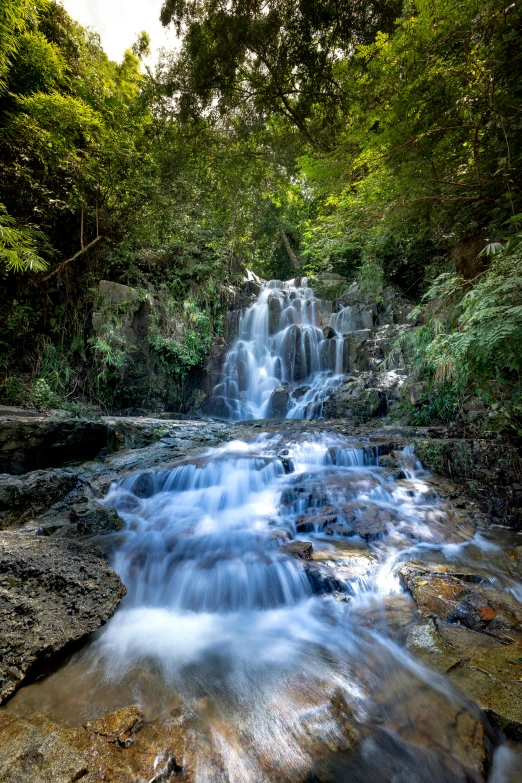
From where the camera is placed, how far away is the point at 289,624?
9.37 feet

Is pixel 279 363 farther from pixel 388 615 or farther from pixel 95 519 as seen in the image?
pixel 388 615

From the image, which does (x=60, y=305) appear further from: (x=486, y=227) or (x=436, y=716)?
(x=436, y=716)

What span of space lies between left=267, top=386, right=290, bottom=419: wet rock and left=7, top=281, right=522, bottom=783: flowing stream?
160 inches

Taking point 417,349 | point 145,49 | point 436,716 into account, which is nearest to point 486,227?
point 417,349

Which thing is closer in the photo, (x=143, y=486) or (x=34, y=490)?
(x=34, y=490)

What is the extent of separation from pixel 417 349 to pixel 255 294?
34.9 feet

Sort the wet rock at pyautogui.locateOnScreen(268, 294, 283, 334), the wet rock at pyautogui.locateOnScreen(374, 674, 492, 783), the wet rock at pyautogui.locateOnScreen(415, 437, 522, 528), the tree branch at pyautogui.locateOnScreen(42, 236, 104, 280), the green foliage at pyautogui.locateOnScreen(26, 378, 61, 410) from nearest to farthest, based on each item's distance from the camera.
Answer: the wet rock at pyautogui.locateOnScreen(374, 674, 492, 783)
the wet rock at pyautogui.locateOnScreen(415, 437, 522, 528)
the green foliage at pyautogui.locateOnScreen(26, 378, 61, 410)
the tree branch at pyautogui.locateOnScreen(42, 236, 104, 280)
the wet rock at pyautogui.locateOnScreen(268, 294, 283, 334)

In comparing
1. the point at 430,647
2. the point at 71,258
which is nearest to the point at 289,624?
the point at 430,647

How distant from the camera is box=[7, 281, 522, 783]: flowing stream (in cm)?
166

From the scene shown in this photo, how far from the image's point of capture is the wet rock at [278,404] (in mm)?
10273

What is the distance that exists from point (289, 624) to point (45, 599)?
6.62 feet

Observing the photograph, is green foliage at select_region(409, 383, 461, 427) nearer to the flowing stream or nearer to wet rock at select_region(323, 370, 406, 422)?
wet rock at select_region(323, 370, 406, 422)

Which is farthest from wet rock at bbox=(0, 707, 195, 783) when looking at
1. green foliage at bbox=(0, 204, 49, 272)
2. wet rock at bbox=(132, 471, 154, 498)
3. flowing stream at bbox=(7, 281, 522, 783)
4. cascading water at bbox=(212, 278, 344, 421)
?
cascading water at bbox=(212, 278, 344, 421)

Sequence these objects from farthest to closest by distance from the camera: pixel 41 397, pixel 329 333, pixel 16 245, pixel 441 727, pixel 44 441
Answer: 1. pixel 329 333
2. pixel 41 397
3. pixel 16 245
4. pixel 44 441
5. pixel 441 727
